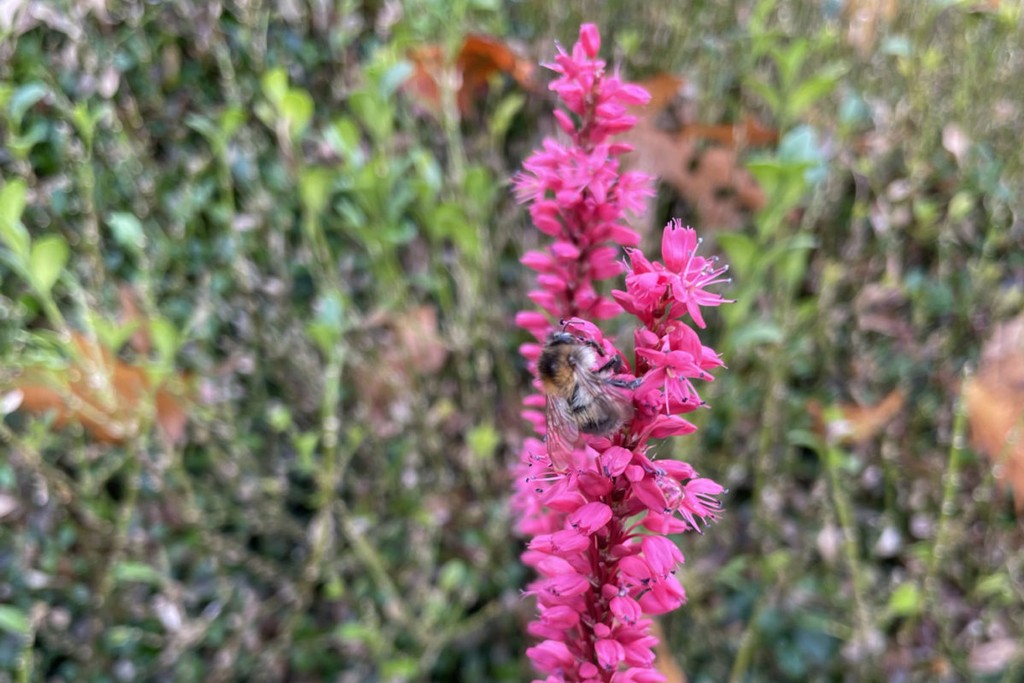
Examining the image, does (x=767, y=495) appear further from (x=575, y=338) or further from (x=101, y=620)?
(x=101, y=620)

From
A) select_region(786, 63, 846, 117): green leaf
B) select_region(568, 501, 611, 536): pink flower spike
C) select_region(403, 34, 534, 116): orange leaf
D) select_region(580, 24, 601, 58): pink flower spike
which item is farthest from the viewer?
select_region(403, 34, 534, 116): orange leaf

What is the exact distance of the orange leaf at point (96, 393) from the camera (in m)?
1.50

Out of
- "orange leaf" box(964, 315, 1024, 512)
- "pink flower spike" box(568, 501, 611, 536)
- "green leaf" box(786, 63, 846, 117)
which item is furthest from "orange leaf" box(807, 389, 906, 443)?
"pink flower spike" box(568, 501, 611, 536)

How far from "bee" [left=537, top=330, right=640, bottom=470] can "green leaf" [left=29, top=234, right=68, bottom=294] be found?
0.97 m

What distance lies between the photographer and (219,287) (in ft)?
6.46

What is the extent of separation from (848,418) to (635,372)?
4.28 feet

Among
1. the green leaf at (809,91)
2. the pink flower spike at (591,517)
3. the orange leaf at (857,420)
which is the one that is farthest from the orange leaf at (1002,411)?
the pink flower spike at (591,517)

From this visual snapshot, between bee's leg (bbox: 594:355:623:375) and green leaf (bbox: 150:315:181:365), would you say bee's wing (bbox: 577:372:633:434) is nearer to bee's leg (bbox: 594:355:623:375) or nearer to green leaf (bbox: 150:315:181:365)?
bee's leg (bbox: 594:355:623:375)

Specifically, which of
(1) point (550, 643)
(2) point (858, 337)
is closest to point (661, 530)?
(1) point (550, 643)

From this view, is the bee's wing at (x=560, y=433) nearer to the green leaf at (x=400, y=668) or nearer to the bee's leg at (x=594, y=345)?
the bee's leg at (x=594, y=345)

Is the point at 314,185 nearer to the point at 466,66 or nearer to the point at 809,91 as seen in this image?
the point at 466,66

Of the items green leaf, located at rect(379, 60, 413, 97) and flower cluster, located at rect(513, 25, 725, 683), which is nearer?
flower cluster, located at rect(513, 25, 725, 683)

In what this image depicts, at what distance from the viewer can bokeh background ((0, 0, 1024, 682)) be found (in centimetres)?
162

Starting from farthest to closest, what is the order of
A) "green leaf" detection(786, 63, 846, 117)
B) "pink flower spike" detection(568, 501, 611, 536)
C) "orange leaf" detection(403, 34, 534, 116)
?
"orange leaf" detection(403, 34, 534, 116), "green leaf" detection(786, 63, 846, 117), "pink flower spike" detection(568, 501, 611, 536)
